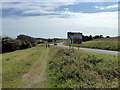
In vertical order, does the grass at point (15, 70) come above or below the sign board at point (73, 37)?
below

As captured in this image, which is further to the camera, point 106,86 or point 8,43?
point 8,43

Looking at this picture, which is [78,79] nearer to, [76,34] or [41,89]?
[41,89]

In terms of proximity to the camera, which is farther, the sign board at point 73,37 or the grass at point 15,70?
the sign board at point 73,37

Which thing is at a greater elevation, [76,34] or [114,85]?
[76,34]

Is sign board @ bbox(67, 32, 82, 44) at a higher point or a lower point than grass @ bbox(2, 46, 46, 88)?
higher

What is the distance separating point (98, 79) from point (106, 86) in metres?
1.28

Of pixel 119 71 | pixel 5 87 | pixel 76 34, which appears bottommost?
pixel 5 87

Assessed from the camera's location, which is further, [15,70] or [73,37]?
[73,37]

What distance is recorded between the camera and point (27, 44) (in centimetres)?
5725

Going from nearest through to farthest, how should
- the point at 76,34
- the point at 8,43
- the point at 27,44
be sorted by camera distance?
the point at 76,34 → the point at 8,43 → the point at 27,44

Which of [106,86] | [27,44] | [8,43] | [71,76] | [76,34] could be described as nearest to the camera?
[106,86]

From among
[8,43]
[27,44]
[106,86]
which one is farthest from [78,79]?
[27,44]

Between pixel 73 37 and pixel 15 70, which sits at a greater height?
pixel 73 37

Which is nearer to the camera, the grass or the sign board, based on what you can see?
the grass
